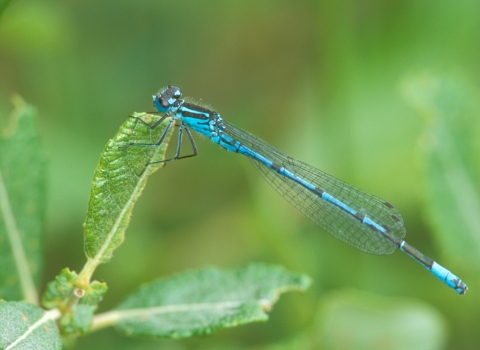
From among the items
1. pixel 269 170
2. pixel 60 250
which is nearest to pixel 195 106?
pixel 269 170

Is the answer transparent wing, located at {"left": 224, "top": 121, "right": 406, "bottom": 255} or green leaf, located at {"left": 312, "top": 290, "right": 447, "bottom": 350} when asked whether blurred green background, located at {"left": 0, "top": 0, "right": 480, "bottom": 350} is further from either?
transparent wing, located at {"left": 224, "top": 121, "right": 406, "bottom": 255}

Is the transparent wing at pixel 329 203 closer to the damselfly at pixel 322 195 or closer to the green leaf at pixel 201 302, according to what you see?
the damselfly at pixel 322 195

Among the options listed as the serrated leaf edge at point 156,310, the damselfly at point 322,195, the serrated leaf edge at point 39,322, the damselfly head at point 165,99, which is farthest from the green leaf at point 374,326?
the serrated leaf edge at point 39,322

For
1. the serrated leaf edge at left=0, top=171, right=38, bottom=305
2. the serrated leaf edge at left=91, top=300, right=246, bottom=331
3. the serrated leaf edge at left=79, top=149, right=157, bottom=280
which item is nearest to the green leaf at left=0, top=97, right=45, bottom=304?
the serrated leaf edge at left=0, top=171, right=38, bottom=305

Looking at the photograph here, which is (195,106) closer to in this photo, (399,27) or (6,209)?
(6,209)

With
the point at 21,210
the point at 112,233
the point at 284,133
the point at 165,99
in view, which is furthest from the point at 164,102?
the point at 284,133

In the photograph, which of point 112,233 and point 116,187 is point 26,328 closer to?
point 112,233
